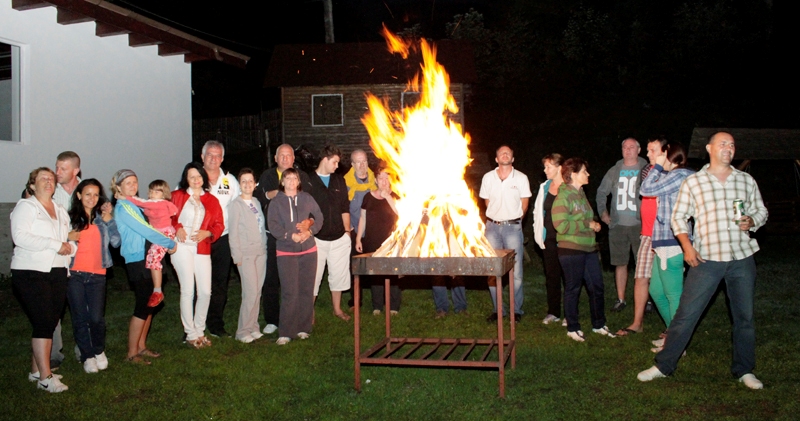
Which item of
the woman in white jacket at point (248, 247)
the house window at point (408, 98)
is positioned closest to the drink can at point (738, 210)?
the woman in white jacket at point (248, 247)

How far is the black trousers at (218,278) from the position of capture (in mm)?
7613

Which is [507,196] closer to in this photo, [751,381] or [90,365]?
[751,381]

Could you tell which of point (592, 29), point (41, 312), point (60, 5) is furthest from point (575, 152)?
point (41, 312)

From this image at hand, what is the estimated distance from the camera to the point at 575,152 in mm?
27781

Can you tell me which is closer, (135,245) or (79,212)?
(79,212)

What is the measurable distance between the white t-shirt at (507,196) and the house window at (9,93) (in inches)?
313

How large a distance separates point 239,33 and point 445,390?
38.4 meters

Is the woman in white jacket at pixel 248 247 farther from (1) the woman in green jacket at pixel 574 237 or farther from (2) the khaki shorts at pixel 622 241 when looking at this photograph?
(2) the khaki shorts at pixel 622 241

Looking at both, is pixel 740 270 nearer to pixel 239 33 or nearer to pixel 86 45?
pixel 86 45

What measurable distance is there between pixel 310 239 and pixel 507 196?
2548 millimetres

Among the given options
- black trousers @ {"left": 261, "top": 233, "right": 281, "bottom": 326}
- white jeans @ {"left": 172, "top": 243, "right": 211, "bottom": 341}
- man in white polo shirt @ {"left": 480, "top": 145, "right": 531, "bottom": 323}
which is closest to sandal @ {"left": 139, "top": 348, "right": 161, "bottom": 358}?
white jeans @ {"left": 172, "top": 243, "right": 211, "bottom": 341}

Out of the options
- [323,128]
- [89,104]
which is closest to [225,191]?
[89,104]

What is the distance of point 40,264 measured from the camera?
5.67 meters

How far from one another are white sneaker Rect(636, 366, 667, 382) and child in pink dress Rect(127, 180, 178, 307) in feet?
15.1
